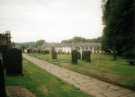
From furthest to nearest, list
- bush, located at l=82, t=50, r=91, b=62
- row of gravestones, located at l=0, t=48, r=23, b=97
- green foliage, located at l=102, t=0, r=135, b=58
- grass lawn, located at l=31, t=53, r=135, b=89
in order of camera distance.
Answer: bush, located at l=82, t=50, r=91, b=62
row of gravestones, located at l=0, t=48, r=23, b=97
grass lawn, located at l=31, t=53, r=135, b=89
green foliage, located at l=102, t=0, r=135, b=58

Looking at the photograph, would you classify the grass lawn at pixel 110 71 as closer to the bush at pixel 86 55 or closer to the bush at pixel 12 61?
the bush at pixel 86 55

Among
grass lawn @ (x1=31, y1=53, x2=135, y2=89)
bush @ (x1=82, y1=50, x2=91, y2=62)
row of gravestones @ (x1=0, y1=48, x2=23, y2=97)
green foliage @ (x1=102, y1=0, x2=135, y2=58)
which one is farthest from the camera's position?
bush @ (x1=82, y1=50, x2=91, y2=62)

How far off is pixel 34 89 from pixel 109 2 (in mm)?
5100

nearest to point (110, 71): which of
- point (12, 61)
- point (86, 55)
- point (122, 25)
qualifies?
point (122, 25)

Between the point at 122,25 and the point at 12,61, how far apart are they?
6517 millimetres

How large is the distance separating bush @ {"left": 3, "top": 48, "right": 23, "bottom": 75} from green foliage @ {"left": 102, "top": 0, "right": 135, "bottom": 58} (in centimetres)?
558

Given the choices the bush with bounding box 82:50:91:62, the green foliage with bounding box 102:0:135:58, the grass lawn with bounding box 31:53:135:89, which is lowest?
the grass lawn with bounding box 31:53:135:89

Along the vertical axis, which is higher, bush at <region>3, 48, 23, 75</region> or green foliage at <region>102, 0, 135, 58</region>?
green foliage at <region>102, 0, 135, 58</region>

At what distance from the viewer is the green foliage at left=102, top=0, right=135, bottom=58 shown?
9078 millimetres

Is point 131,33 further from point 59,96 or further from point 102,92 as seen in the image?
point 59,96

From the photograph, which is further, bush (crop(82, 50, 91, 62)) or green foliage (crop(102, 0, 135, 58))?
bush (crop(82, 50, 91, 62))

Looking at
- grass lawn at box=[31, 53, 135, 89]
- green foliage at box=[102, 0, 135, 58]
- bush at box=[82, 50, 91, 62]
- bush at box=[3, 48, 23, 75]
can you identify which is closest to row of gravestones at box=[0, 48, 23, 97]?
bush at box=[3, 48, 23, 75]

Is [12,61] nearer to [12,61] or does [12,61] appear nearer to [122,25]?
[12,61]

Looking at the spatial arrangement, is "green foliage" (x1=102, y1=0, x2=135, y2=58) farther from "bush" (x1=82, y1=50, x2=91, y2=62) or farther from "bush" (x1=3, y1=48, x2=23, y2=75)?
"bush" (x1=82, y1=50, x2=91, y2=62)
